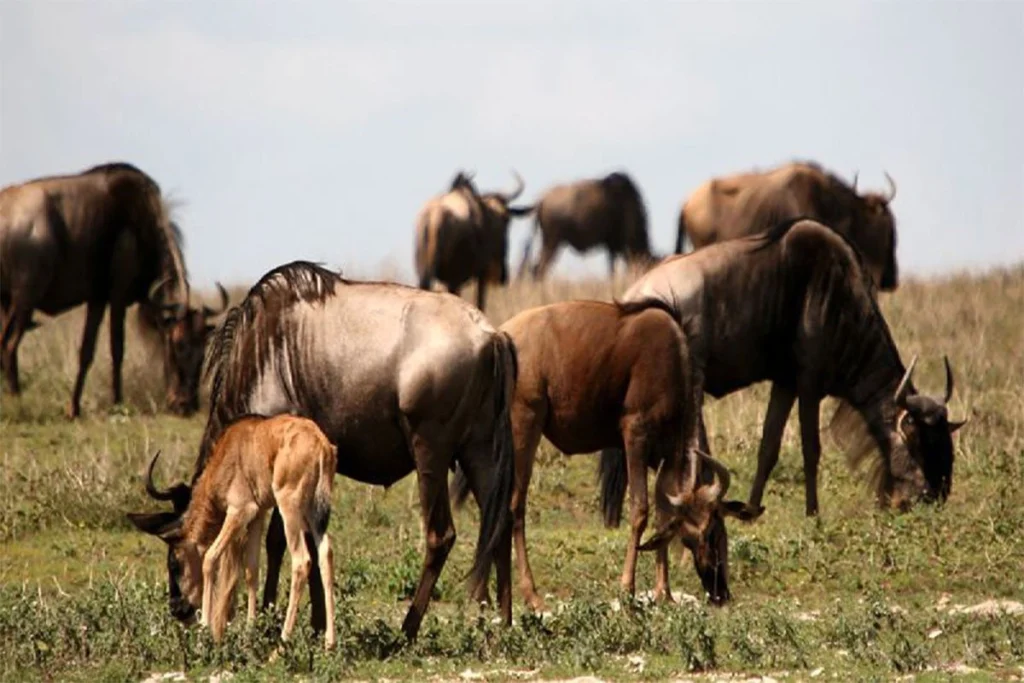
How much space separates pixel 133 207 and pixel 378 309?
10226mm

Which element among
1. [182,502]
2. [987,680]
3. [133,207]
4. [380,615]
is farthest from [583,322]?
[133,207]

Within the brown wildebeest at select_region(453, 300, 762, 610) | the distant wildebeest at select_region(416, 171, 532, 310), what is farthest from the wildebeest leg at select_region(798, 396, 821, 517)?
the distant wildebeest at select_region(416, 171, 532, 310)

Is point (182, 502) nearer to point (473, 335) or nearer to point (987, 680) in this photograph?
point (473, 335)

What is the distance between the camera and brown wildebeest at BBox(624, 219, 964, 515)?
15258mm

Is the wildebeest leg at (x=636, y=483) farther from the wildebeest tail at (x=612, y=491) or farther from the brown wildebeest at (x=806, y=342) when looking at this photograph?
the brown wildebeest at (x=806, y=342)

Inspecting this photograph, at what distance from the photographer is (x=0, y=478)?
15.4 m

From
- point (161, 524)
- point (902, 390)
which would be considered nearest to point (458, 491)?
point (161, 524)

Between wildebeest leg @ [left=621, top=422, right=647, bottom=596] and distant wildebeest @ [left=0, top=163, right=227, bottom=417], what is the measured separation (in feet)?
25.9

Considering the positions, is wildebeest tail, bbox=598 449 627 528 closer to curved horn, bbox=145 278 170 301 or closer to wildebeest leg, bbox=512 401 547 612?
wildebeest leg, bbox=512 401 547 612

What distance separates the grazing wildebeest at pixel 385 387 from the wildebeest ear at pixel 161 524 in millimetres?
80

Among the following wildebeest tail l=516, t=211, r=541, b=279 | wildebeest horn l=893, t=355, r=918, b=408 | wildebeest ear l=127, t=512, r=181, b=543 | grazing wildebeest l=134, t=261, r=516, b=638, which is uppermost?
grazing wildebeest l=134, t=261, r=516, b=638

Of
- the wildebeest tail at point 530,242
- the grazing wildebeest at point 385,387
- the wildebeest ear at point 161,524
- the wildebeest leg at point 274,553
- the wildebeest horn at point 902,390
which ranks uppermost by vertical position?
the grazing wildebeest at point 385,387

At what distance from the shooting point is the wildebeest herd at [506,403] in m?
10.5

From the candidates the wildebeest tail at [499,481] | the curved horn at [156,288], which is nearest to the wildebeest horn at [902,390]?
the wildebeest tail at [499,481]
